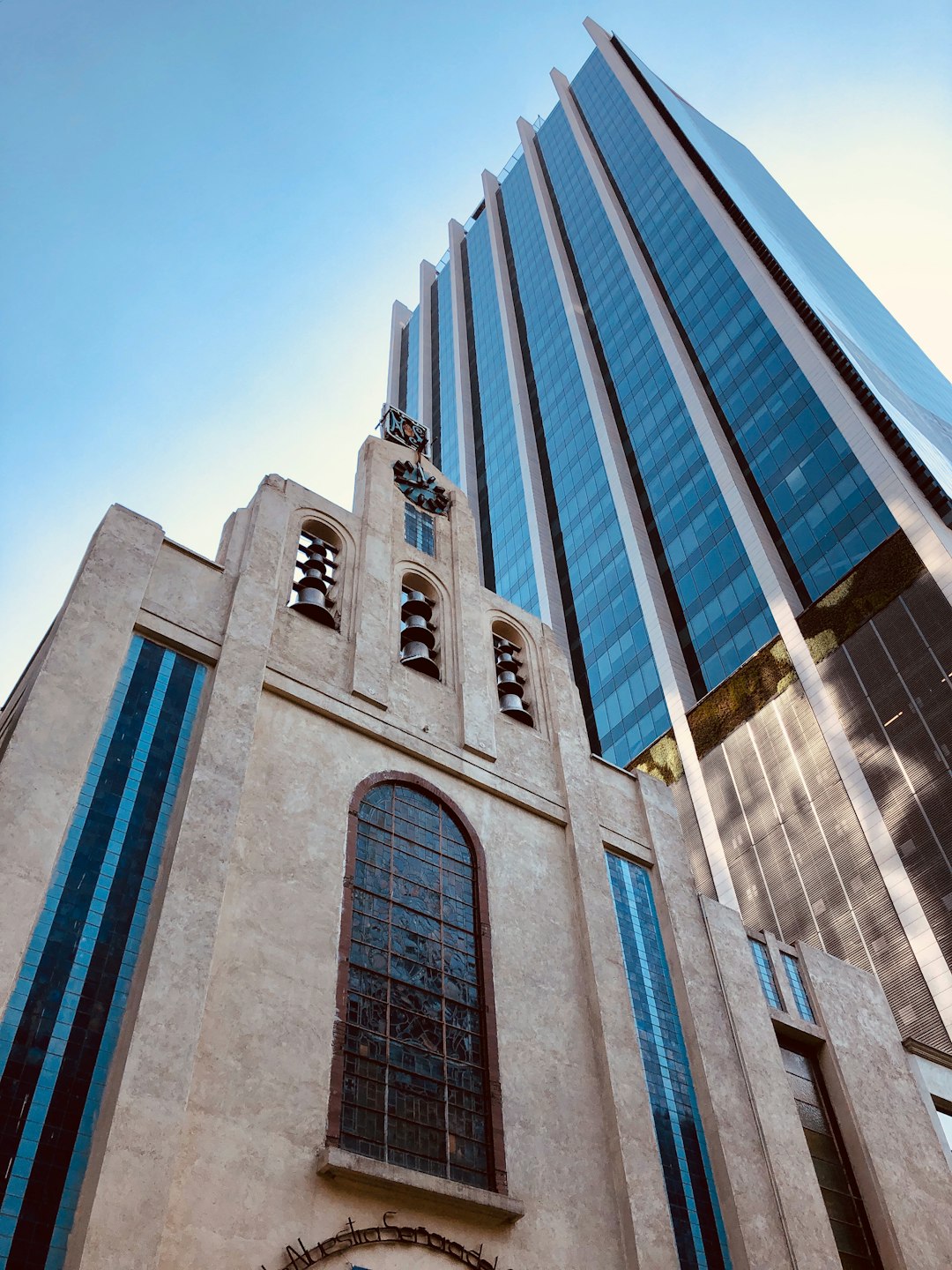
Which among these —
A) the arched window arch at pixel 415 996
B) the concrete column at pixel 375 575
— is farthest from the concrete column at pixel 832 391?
the arched window arch at pixel 415 996

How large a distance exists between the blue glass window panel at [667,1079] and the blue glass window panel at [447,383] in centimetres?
7180

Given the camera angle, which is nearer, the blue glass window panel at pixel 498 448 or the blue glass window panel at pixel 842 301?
Result: the blue glass window panel at pixel 842 301

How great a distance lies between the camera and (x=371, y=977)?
1614 centimetres

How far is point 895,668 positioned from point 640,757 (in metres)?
16.1

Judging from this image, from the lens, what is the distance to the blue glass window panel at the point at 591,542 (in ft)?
195

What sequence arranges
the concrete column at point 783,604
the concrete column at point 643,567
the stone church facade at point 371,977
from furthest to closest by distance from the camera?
1. the concrete column at point 643,567
2. the concrete column at point 783,604
3. the stone church facade at point 371,977

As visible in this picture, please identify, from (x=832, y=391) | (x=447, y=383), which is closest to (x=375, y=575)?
(x=832, y=391)

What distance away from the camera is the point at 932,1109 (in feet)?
70.3

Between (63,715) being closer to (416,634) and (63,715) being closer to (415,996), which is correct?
(415,996)

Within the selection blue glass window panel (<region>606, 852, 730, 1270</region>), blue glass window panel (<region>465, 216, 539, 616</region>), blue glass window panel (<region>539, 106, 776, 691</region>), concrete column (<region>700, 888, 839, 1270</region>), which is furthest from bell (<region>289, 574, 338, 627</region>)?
blue glass window panel (<region>465, 216, 539, 616</region>)

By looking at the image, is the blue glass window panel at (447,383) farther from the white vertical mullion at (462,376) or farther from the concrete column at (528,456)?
the concrete column at (528,456)

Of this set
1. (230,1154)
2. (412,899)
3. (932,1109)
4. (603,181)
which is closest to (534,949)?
(412,899)

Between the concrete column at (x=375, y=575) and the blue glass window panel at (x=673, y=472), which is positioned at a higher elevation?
the blue glass window panel at (x=673, y=472)

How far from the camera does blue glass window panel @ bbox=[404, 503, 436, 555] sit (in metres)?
25.4
